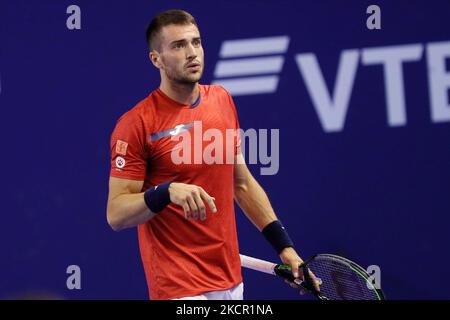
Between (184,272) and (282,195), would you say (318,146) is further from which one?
(184,272)

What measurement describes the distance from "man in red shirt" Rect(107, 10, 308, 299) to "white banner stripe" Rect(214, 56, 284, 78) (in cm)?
128

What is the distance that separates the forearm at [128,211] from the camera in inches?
137

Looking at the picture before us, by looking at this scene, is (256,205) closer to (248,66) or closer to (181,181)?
(181,181)

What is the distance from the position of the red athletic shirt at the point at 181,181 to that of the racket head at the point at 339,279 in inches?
13.6

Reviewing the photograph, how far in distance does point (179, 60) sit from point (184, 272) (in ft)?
2.74

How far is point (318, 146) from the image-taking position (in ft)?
16.8

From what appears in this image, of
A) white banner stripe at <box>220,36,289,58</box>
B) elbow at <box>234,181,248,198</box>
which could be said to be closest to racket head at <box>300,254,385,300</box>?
elbow at <box>234,181,248,198</box>

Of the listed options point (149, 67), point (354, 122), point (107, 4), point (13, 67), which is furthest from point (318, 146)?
point (13, 67)

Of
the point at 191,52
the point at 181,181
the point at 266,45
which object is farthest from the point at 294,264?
the point at 266,45

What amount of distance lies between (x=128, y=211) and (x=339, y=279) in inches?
36.5

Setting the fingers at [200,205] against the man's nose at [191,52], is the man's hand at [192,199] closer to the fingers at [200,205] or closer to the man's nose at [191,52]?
the fingers at [200,205]

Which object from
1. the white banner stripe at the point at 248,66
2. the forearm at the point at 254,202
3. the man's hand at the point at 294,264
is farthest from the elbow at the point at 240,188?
the white banner stripe at the point at 248,66

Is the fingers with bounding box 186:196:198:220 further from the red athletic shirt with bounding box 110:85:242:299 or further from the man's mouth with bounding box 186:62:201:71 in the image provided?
the man's mouth with bounding box 186:62:201:71

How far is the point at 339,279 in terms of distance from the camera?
3852 millimetres
